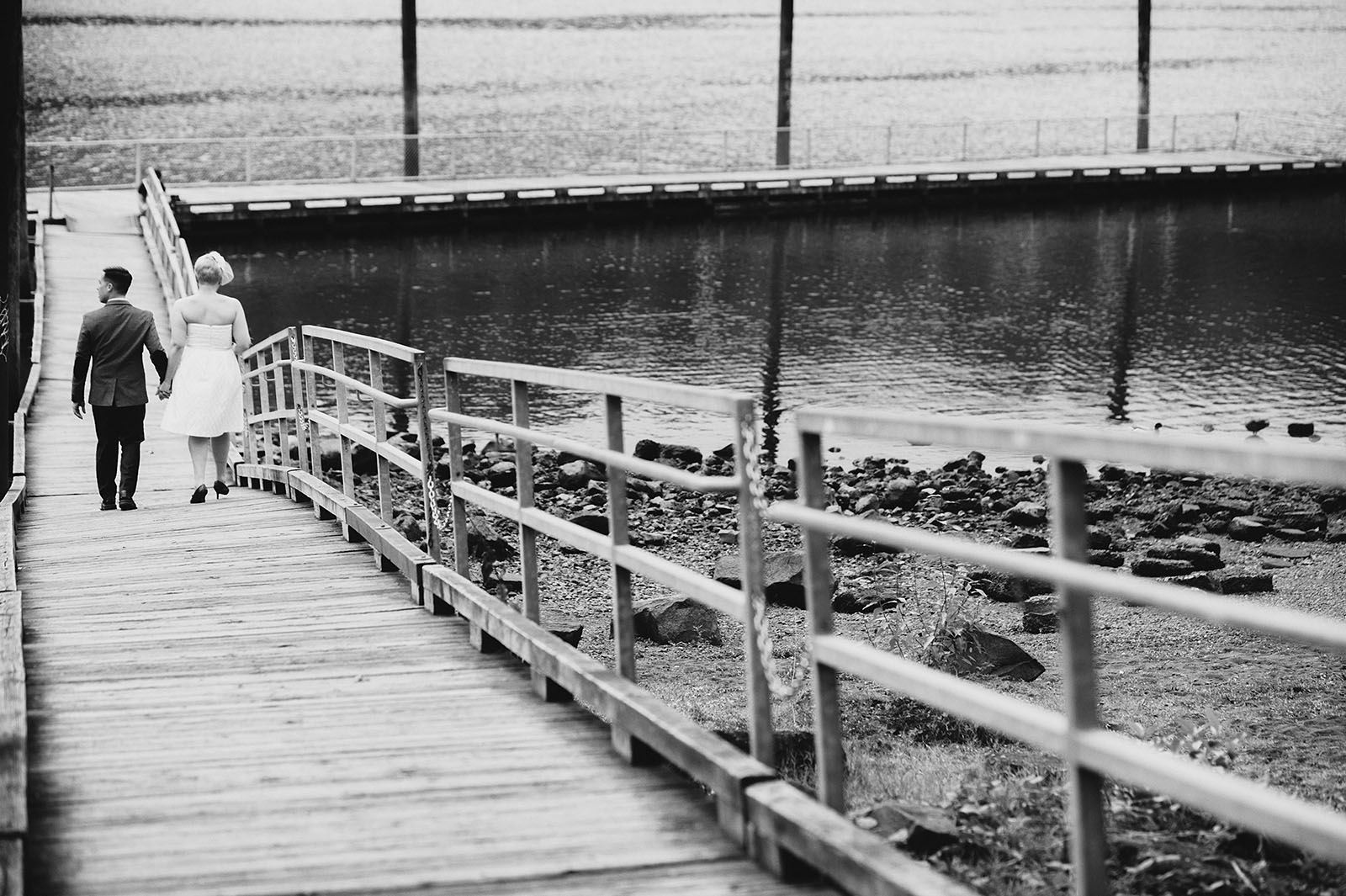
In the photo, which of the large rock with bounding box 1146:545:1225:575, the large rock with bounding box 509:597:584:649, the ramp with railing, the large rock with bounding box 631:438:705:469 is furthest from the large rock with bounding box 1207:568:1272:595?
the large rock with bounding box 631:438:705:469

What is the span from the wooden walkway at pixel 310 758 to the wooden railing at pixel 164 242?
1384 cm

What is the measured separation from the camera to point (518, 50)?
132m

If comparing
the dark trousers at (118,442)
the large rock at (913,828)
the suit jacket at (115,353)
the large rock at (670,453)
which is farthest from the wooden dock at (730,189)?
the large rock at (913,828)

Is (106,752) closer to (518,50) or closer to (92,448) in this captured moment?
(92,448)

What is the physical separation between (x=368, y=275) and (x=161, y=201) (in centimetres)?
635

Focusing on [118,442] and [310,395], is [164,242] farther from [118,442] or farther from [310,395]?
[310,395]

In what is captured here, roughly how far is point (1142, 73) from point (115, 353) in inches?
1830

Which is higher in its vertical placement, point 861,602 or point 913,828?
point 913,828

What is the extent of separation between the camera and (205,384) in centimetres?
1015

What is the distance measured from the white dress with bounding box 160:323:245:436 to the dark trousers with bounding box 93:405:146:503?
25 centimetres

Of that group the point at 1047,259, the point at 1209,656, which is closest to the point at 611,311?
the point at 1047,259

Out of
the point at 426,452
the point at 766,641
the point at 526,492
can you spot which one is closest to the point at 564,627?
the point at 426,452

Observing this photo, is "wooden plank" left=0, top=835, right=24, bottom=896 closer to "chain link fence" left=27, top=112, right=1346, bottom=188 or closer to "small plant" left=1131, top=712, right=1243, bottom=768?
"small plant" left=1131, top=712, right=1243, bottom=768

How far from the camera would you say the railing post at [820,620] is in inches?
151
